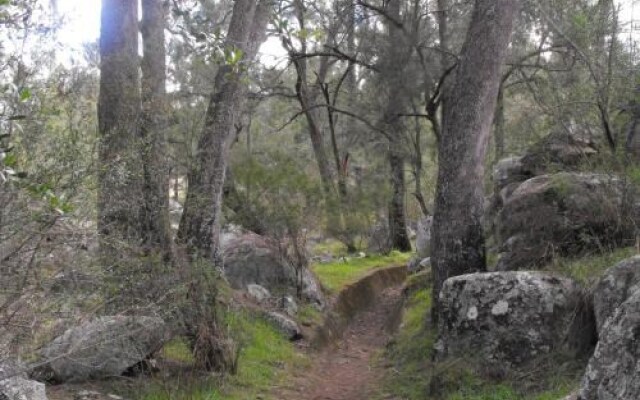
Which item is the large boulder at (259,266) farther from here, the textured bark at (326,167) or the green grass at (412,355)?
the textured bark at (326,167)

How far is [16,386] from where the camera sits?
4.61 m

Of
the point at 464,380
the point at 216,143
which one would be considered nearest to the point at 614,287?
the point at 464,380

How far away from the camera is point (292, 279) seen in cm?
1270

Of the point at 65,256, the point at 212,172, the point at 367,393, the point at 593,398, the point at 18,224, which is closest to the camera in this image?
the point at 593,398

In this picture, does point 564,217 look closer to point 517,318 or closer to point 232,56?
point 517,318

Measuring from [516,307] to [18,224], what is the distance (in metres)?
4.85

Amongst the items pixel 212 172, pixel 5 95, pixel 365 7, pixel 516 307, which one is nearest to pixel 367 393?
pixel 516 307

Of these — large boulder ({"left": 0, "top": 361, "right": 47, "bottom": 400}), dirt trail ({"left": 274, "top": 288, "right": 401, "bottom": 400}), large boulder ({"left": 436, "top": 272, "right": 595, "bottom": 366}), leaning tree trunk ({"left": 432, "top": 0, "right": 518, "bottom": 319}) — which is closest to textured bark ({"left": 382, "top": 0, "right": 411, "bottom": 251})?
dirt trail ({"left": 274, "top": 288, "right": 401, "bottom": 400})

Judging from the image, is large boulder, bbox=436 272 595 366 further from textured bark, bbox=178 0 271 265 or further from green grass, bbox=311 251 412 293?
green grass, bbox=311 251 412 293

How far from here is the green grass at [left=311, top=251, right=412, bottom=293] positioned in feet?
52.5

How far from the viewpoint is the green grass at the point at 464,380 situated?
6090 millimetres

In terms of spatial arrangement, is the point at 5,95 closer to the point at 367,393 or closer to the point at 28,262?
the point at 28,262

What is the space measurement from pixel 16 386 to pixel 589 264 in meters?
5.77

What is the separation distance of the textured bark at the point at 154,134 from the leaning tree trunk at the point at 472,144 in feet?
12.3
